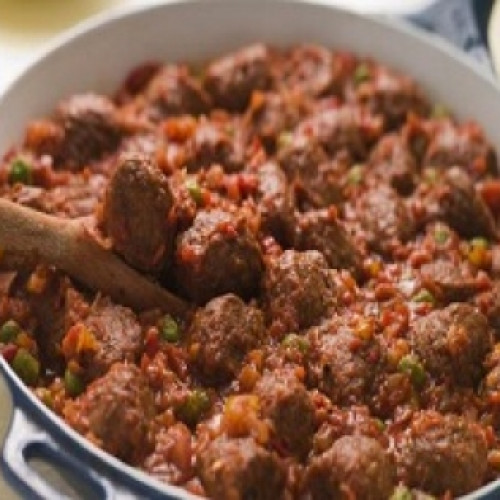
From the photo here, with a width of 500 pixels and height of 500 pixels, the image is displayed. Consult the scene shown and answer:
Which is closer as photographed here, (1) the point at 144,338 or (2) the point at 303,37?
(1) the point at 144,338

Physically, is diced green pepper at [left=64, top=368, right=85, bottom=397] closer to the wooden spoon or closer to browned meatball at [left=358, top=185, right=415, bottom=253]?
the wooden spoon

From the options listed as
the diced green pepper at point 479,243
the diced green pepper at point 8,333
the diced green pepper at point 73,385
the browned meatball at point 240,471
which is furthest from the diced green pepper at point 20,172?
the diced green pepper at point 479,243

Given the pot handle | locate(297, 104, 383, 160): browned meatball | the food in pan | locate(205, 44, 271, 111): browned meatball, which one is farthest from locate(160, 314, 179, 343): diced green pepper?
locate(205, 44, 271, 111): browned meatball

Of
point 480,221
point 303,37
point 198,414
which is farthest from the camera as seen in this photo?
point 303,37

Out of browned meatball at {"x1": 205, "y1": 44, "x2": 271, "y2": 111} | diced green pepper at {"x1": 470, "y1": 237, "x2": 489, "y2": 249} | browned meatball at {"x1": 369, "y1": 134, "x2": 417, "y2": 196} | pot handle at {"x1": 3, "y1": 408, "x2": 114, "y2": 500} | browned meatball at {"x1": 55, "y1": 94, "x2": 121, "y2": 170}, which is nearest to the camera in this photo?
pot handle at {"x1": 3, "y1": 408, "x2": 114, "y2": 500}

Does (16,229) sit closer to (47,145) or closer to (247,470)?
(47,145)

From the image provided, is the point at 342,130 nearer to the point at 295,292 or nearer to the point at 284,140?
the point at 284,140

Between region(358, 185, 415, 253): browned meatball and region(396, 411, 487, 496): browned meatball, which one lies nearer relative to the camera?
region(396, 411, 487, 496): browned meatball


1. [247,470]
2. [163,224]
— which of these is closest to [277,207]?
[163,224]
